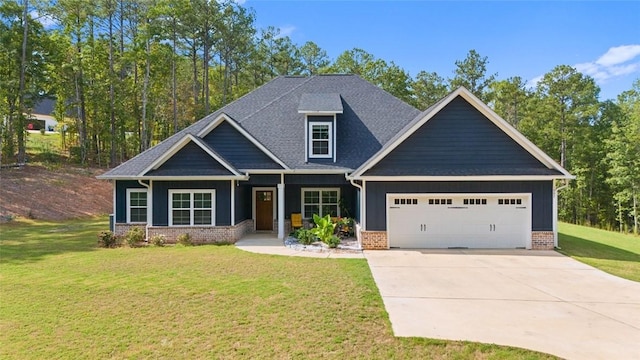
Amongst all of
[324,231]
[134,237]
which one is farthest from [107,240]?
[324,231]

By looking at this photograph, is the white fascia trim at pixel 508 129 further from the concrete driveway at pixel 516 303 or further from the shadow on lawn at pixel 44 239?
the shadow on lawn at pixel 44 239

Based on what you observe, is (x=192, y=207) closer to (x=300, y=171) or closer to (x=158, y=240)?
(x=158, y=240)

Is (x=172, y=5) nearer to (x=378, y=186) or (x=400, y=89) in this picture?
(x=400, y=89)

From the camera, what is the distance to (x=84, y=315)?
21.2ft

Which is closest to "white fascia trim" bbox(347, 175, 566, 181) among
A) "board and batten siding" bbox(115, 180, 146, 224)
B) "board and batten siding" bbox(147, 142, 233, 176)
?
"board and batten siding" bbox(147, 142, 233, 176)

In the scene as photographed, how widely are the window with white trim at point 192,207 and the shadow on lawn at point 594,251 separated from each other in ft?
43.0

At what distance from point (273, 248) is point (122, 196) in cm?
697

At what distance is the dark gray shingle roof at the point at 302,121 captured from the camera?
15492 millimetres

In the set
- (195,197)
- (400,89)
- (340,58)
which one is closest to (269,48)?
(340,58)

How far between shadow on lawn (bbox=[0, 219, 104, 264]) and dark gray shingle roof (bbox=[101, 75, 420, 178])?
305 cm

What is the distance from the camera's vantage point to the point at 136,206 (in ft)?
48.8

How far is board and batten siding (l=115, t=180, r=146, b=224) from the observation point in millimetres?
14773

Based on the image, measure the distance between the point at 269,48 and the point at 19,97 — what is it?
76.4ft

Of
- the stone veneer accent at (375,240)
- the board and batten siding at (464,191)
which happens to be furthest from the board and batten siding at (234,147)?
the stone veneer accent at (375,240)
